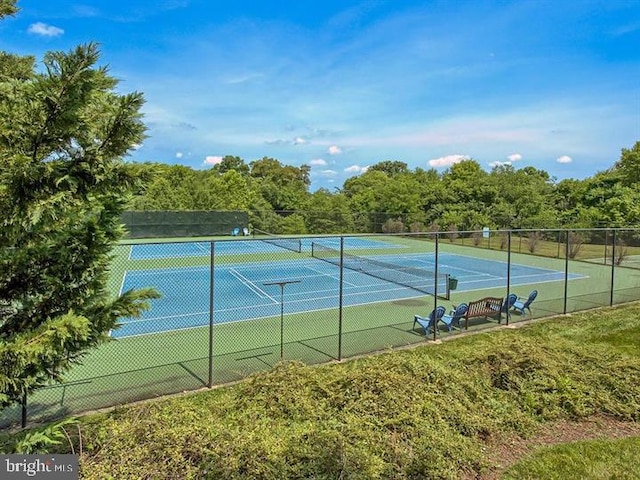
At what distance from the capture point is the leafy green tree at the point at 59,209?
9.70 feet

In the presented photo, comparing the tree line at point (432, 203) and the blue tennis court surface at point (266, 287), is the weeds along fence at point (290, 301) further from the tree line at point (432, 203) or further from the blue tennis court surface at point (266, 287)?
the tree line at point (432, 203)

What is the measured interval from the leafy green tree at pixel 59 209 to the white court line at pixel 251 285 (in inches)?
488

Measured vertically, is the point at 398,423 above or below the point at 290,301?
above

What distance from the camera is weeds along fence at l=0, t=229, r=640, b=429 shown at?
25.4 ft

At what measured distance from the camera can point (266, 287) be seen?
61.3ft

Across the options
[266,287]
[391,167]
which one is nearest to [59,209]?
[266,287]

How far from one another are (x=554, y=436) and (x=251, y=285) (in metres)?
14.6

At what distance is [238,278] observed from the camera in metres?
20.7

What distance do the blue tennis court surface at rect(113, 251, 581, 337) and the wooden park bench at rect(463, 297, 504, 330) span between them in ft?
15.5

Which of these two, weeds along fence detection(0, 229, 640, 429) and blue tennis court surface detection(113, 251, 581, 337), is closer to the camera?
weeds along fence detection(0, 229, 640, 429)

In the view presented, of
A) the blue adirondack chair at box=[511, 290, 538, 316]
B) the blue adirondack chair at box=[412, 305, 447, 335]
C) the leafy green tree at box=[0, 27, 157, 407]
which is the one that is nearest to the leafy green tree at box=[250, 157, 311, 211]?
the blue adirondack chair at box=[511, 290, 538, 316]

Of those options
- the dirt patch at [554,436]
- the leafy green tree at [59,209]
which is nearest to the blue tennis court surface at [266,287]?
the leafy green tree at [59,209]

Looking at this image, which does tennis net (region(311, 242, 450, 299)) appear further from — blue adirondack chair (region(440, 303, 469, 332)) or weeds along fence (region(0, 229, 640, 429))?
blue adirondack chair (region(440, 303, 469, 332))

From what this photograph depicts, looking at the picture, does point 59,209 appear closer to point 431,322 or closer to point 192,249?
point 431,322
